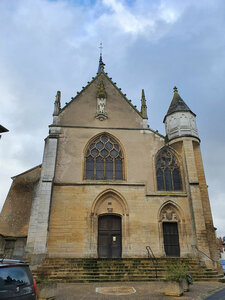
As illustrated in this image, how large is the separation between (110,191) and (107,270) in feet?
15.8

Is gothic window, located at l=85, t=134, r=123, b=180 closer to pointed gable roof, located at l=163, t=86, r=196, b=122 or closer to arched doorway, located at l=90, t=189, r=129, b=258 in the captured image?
arched doorway, located at l=90, t=189, r=129, b=258

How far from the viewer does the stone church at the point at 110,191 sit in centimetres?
1397

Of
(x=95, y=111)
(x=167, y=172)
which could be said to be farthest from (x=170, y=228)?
(x=95, y=111)

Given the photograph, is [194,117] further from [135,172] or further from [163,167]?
[135,172]

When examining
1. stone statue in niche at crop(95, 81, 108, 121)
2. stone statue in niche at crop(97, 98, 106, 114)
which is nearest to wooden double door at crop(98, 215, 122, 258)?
stone statue in niche at crop(95, 81, 108, 121)

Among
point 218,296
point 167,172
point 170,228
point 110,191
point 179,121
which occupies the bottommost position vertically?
point 218,296

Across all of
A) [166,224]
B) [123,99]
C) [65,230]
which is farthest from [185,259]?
[123,99]

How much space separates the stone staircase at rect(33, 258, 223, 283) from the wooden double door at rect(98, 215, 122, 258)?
173cm

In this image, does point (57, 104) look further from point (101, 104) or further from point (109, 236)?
point (109, 236)

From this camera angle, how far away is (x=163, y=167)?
1667cm

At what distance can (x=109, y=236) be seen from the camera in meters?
14.7

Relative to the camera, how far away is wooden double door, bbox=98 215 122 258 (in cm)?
1438

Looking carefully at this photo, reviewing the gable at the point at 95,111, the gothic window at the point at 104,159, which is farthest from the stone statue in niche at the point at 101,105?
the gothic window at the point at 104,159

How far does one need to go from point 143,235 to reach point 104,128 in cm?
776
